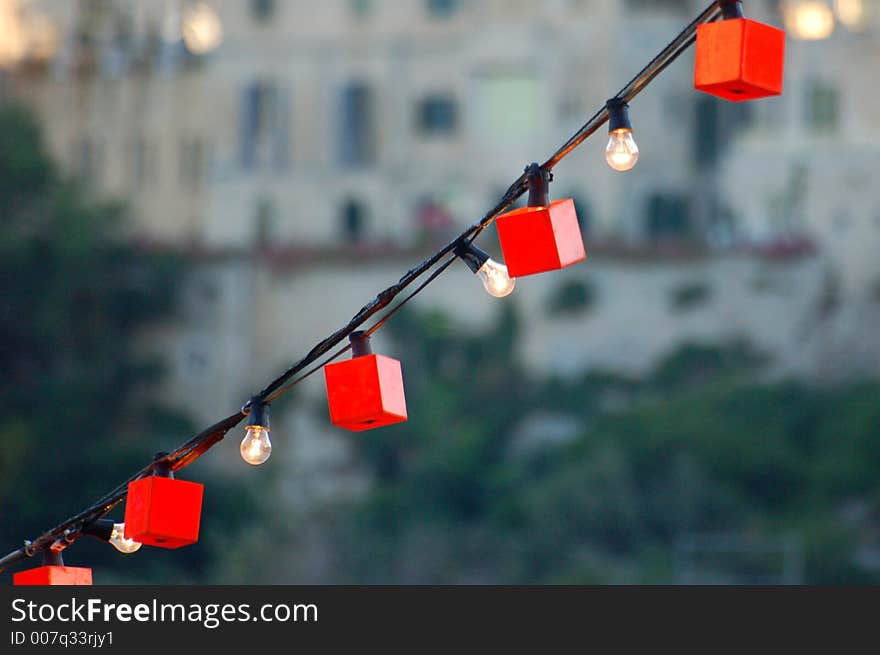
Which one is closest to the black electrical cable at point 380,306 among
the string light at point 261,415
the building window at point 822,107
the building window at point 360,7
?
the string light at point 261,415

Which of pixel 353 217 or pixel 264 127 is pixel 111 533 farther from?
pixel 264 127

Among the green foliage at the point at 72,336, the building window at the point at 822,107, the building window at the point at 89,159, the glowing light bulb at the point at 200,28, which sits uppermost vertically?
the glowing light bulb at the point at 200,28

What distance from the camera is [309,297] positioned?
57656 millimetres

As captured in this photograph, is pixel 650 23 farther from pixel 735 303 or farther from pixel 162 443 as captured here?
pixel 162 443

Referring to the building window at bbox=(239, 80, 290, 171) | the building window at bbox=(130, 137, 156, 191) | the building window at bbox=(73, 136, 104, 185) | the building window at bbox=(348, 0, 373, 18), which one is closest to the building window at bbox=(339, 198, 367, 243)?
the building window at bbox=(239, 80, 290, 171)

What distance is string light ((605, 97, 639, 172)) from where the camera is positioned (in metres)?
10.7

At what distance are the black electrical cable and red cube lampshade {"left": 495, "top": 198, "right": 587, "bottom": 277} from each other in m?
0.13

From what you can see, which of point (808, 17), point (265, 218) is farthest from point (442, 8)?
point (808, 17)

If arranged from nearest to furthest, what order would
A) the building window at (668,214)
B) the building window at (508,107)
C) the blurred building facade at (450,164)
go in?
the blurred building facade at (450,164), the building window at (668,214), the building window at (508,107)

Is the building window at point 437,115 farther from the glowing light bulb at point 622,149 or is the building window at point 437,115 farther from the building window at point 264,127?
the glowing light bulb at point 622,149

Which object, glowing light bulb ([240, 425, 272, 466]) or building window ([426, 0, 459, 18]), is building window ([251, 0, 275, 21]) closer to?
building window ([426, 0, 459, 18])

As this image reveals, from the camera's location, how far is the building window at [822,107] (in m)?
58.6

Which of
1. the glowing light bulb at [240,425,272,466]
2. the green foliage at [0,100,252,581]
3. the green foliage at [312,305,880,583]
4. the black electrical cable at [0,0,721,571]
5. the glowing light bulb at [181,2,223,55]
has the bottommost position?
the glowing light bulb at [240,425,272,466]

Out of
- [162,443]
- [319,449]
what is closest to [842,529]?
[319,449]
